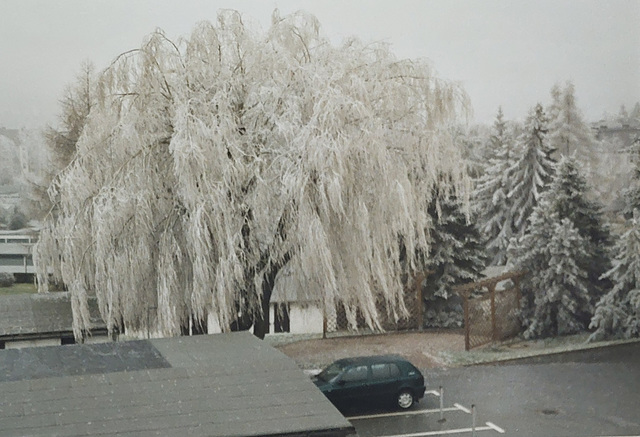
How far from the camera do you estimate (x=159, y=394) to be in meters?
4.85

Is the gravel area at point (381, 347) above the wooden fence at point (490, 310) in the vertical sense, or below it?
below

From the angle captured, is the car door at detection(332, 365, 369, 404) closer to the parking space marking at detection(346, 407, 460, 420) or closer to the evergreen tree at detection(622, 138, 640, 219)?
the parking space marking at detection(346, 407, 460, 420)

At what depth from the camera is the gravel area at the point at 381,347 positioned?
6.97 metres

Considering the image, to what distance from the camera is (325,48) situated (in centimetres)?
701

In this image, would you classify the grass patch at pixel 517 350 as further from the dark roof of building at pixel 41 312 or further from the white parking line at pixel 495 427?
the dark roof of building at pixel 41 312

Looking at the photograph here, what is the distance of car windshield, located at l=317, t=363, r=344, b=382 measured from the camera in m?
6.84

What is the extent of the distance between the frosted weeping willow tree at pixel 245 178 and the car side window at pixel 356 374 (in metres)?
0.39

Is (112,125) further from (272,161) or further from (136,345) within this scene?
(136,345)

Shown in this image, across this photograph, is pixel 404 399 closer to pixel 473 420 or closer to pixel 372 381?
pixel 372 381

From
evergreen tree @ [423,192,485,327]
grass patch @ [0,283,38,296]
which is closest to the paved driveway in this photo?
evergreen tree @ [423,192,485,327]

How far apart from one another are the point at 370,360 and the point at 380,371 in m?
0.13

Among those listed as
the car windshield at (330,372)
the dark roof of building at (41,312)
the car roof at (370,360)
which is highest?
the dark roof of building at (41,312)

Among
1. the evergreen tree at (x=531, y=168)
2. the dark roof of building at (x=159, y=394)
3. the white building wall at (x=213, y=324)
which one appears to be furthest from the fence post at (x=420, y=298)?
the dark roof of building at (x=159, y=394)

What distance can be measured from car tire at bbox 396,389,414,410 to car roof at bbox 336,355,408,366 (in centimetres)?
27
